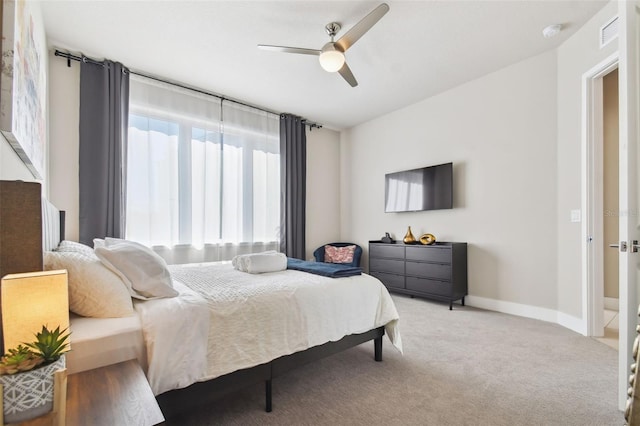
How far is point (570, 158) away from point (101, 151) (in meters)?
4.87

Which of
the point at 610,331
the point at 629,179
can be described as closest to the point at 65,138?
the point at 629,179

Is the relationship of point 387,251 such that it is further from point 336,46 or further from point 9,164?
point 9,164

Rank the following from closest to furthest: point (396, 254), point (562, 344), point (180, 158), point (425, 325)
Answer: point (562, 344)
point (425, 325)
point (180, 158)
point (396, 254)

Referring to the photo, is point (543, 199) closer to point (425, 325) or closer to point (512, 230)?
point (512, 230)

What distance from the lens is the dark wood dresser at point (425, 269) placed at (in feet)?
12.0

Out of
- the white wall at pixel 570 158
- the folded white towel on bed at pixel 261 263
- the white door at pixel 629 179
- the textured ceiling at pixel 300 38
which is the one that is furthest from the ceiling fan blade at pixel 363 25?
the white wall at pixel 570 158

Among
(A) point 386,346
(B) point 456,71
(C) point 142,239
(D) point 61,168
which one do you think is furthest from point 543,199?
(D) point 61,168

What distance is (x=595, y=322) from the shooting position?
2.74m

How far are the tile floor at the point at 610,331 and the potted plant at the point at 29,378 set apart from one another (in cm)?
360

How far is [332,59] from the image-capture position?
2574mm

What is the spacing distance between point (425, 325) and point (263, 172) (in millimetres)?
3079

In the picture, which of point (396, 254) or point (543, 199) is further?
point (396, 254)

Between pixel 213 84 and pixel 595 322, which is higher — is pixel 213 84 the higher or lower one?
the higher one

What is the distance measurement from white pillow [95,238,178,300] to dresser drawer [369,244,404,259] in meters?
3.25
